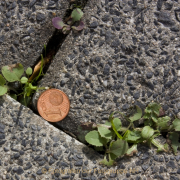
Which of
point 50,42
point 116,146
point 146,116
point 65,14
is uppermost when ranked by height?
point 65,14

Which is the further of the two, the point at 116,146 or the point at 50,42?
the point at 50,42

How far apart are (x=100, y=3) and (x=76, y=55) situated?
17.6 inches

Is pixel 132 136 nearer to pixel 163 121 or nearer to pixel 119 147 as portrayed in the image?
pixel 119 147

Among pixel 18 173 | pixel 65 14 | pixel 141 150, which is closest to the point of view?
pixel 18 173

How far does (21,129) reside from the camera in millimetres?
1674

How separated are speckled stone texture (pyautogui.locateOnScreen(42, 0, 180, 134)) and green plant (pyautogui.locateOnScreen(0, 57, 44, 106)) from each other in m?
0.20

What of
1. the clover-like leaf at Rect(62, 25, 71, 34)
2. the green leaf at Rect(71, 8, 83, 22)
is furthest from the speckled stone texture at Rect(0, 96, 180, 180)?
the green leaf at Rect(71, 8, 83, 22)

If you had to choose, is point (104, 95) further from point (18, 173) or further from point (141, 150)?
point (18, 173)

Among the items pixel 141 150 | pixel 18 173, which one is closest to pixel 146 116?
pixel 141 150

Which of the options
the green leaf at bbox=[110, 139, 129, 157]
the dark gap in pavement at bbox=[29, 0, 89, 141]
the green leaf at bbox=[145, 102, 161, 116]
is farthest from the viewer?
the dark gap in pavement at bbox=[29, 0, 89, 141]

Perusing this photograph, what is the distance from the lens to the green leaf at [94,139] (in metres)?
1.64

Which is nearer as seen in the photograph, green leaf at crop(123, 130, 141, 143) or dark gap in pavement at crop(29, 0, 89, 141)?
green leaf at crop(123, 130, 141, 143)

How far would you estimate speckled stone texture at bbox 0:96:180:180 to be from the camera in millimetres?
1612

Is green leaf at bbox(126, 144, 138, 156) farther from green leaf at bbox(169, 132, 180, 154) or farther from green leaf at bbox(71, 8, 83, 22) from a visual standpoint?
green leaf at bbox(71, 8, 83, 22)
